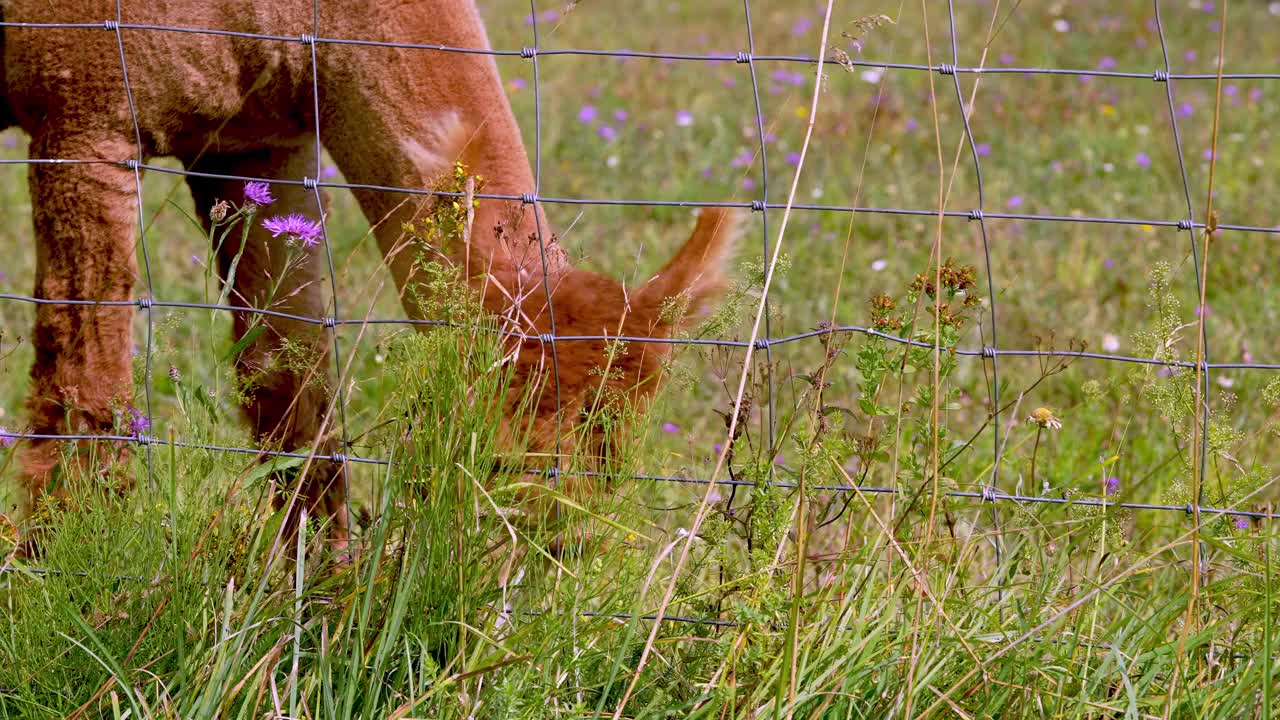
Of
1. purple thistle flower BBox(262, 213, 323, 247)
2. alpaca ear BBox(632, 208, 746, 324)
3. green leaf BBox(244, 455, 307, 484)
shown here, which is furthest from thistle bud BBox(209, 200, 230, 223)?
alpaca ear BBox(632, 208, 746, 324)

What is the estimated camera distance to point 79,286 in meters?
2.46

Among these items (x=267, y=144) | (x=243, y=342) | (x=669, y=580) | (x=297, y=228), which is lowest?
(x=669, y=580)

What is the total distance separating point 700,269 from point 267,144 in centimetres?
117

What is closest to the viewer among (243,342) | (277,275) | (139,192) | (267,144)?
(243,342)

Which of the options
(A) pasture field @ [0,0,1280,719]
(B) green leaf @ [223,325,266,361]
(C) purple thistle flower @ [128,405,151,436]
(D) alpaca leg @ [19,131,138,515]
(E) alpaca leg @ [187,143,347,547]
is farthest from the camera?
(E) alpaca leg @ [187,143,347,547]

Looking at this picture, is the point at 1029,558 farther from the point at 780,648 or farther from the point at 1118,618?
the point at 780,648

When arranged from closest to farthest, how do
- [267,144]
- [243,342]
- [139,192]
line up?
[243,342] → [139,192] → [267,144]

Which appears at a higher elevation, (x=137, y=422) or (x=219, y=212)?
(x=219, y=212)

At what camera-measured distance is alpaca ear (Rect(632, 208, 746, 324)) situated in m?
2.28

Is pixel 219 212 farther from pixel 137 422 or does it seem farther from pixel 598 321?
pixel 598 321

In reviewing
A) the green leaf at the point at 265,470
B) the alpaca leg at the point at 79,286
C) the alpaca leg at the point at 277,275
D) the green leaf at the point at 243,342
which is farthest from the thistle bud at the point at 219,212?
the alpaca leg at the point at 277,275

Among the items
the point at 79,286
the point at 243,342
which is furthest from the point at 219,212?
the point at 79,286

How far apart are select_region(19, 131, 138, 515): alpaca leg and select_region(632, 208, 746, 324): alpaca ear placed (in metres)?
1.04

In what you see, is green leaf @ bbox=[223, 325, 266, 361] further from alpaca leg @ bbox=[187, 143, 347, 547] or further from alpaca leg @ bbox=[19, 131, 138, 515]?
alpaca leg @ bbox=[187, 143, 347, 547]
